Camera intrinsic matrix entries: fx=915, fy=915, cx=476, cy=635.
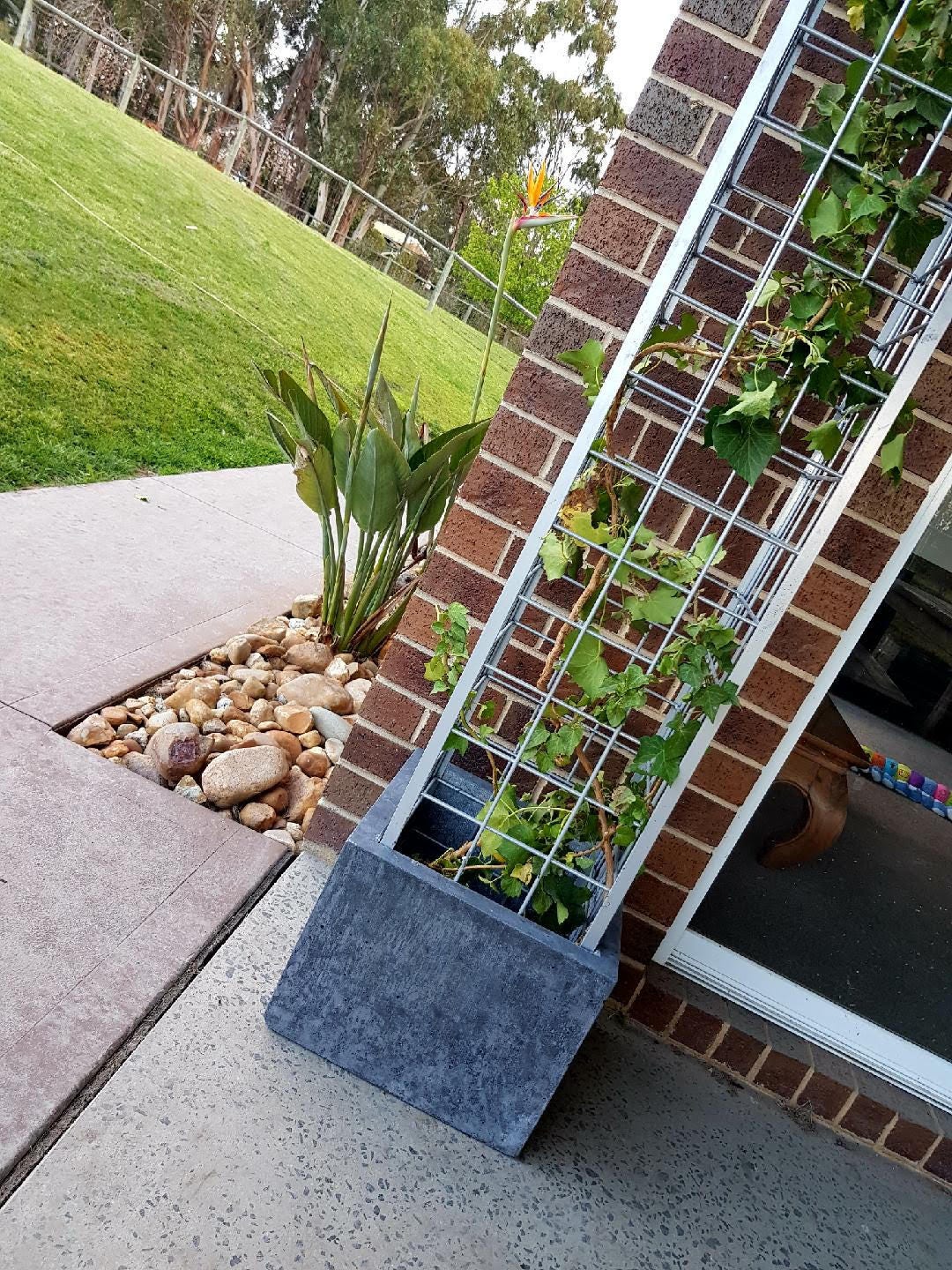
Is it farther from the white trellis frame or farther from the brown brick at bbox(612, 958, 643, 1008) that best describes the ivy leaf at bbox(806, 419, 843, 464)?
the brown brick at bbox(612, 958, 643, 1008)

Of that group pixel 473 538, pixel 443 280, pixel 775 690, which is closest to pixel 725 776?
pixel 775 690

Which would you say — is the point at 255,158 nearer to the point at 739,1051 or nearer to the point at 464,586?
the point at 464,586

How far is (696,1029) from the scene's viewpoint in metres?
2.17

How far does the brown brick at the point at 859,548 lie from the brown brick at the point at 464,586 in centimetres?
73

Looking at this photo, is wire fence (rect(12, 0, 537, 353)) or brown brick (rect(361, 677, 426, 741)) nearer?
brown brick (rect(361, 677, 426, 741))

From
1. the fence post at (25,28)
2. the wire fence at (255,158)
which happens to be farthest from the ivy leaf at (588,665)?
the fence post at (25,28)

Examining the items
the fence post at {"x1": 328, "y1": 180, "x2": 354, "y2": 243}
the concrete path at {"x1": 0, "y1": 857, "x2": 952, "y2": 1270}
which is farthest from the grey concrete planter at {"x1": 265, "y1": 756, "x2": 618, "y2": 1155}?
the fence post at {"x1": 328, "y1": 180, "x2": 354, "y2": 243}

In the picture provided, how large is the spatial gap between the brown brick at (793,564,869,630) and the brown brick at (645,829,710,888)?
2.02 feet

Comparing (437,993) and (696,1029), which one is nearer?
(437,993)

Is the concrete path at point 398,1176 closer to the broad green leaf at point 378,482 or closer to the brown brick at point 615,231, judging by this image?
the broad green leaf at point 378,482

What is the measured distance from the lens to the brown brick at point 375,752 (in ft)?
7.37

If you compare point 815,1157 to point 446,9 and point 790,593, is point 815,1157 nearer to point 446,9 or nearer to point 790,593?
point 790,593

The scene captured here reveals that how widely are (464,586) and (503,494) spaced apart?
232 millimetres

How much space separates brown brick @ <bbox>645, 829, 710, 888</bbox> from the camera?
2.16 metres
